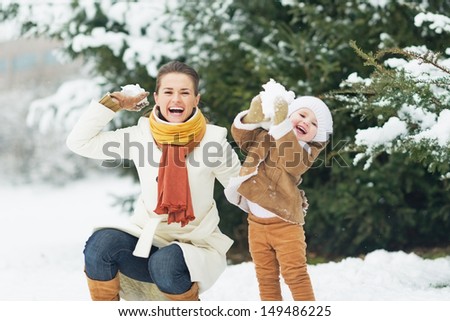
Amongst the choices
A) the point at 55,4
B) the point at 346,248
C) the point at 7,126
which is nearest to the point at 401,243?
the point at 346,248

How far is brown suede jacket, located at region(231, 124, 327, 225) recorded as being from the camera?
8.36 feet

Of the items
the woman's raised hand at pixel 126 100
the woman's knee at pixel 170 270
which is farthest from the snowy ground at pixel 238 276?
the woman's raised hand at pixel 126 100

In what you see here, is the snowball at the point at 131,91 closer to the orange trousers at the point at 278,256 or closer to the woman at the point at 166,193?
the woman at the point at 166,193

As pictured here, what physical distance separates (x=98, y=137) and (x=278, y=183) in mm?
709

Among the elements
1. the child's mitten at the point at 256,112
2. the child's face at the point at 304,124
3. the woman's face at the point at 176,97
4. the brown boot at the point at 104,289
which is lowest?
the brown boot at the point at 104,289

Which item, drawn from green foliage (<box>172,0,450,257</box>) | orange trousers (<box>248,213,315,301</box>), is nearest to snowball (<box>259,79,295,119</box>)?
orange trousers (<box>248,213,315,301</box>)

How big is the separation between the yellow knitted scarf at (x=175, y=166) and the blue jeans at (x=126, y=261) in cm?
14

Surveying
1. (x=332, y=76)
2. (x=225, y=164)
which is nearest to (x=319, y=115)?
(x=225, y=164)

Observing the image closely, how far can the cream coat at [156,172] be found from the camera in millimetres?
2637

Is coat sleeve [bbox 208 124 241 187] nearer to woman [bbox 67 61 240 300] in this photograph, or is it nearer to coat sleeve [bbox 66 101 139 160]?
woman [bbox 67 61 240 300]

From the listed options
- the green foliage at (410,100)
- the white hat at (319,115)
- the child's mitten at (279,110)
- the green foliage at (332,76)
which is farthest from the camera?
the green foliage at (332,76)

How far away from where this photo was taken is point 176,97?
103 inches

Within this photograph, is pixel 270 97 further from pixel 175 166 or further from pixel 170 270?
pixel 170 270

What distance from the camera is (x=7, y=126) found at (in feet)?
36.4
